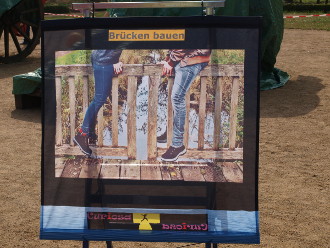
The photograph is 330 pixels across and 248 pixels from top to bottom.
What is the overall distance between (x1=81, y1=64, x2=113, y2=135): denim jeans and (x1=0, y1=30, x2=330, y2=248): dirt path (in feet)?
4.36

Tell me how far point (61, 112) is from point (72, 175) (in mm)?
265

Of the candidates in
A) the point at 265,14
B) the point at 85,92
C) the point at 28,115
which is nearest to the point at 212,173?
the point at 85,92

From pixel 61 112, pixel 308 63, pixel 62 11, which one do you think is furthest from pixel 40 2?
pixel 62 11

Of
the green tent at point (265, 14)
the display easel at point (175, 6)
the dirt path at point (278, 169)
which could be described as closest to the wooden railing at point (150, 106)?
the display easel at point (175, 6)

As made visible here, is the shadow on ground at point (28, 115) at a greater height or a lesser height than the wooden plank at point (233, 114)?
lesser

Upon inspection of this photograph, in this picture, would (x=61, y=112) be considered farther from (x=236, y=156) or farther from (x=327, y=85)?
(x=327, y=85)

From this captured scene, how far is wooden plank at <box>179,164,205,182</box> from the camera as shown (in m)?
2.67

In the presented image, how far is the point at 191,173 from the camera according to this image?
2680 millimetres

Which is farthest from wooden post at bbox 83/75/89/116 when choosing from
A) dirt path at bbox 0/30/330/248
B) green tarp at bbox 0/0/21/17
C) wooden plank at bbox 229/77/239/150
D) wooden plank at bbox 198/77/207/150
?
green tarp at bbox 0/0/21/17

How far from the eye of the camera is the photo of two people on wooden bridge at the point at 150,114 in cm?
263

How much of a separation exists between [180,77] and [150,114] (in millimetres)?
195

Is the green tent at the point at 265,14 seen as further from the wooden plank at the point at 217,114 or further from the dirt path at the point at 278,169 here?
the wooden plank at the point at 217,114

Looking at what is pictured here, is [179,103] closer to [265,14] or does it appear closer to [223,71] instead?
[223,71]

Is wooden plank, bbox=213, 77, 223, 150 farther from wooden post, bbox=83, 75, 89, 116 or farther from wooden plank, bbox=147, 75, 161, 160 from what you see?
wooden post, bbox=83, 75, 89, 116
